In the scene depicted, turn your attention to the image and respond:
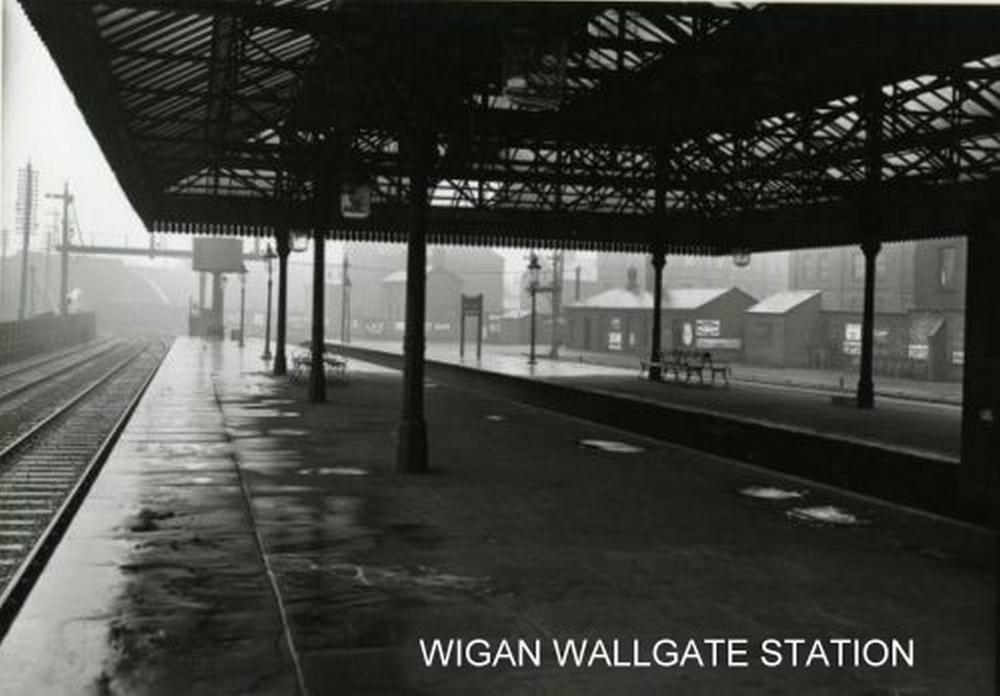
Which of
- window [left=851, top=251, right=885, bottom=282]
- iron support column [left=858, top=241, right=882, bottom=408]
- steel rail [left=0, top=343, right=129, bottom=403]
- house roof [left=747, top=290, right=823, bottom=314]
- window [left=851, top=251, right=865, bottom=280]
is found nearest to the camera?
iron support column [left=858, top=241, right=882, bottom=408]

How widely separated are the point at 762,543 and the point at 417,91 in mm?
6132

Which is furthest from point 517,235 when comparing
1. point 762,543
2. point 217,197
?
point 762,543

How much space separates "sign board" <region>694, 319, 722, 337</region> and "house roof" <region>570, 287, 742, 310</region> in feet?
3.17

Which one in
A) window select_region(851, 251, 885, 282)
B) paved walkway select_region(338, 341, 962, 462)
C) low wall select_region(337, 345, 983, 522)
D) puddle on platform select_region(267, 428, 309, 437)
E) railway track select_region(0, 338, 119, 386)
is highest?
window select_region(851, 251, 885, 282)

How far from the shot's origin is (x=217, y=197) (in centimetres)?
2780

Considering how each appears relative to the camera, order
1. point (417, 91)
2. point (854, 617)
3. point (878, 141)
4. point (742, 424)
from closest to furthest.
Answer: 1. point (854, 617)
2. point (417, 91)
3. point (742, 424)
4. point (878, 141)

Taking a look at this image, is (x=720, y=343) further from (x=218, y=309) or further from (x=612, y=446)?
(x=218, y=309)

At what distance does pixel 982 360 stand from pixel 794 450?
4.93 metres

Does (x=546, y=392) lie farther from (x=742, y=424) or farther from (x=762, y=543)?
(x=762, y=543)

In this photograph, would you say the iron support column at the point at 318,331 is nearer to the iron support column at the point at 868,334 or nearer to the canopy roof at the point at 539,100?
the canopy roof at the point at 539,100

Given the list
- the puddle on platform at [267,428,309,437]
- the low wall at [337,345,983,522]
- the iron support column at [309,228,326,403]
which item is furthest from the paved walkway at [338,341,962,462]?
the puddle on platform at [267,428,309,437]

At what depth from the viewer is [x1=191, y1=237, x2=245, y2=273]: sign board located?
248ft

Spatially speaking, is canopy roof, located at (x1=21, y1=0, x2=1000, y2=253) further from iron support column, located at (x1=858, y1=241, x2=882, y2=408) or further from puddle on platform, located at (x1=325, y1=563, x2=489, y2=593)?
puddle on platform, located at (x1=325, y1=563, x2=489, y2=593)

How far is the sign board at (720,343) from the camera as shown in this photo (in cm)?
5044
